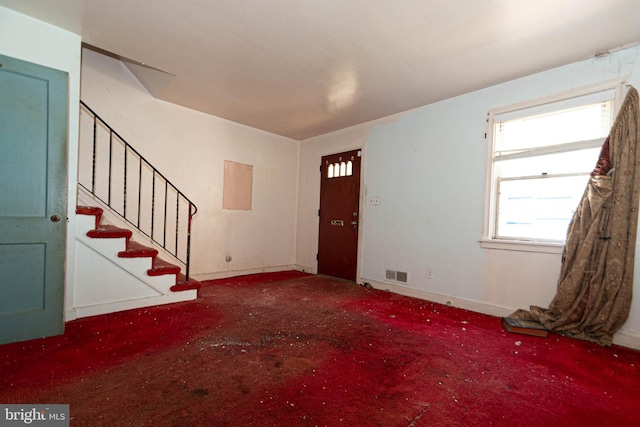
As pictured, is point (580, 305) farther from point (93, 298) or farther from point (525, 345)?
point (93, 298)

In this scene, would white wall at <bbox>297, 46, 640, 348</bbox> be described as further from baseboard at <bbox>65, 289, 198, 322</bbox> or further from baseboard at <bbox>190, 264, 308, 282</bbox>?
baseboard at <bbox>65, 289, 198, 322</bbox>

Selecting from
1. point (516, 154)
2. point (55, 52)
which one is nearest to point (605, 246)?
point (516, 154)

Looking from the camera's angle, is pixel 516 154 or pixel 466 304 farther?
pixel 466 304

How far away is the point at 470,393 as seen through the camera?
6.09 ft

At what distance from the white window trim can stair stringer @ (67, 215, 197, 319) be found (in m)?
3.89

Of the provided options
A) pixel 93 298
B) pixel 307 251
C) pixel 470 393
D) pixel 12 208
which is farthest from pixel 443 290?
pixel 12 208

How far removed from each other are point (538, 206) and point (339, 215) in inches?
115

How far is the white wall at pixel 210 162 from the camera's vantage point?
12.8 feet

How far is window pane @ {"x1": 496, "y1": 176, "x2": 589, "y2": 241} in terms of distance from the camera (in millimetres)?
2990

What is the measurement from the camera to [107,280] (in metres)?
3.06

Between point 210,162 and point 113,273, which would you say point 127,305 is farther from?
point 210,162

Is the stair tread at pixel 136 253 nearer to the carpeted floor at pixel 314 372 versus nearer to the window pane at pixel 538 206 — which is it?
the carpeted floor at pixel 314 372

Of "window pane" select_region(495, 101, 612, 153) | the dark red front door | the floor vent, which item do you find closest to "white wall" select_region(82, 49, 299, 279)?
the dark red front door

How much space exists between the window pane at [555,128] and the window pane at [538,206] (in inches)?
16.2
